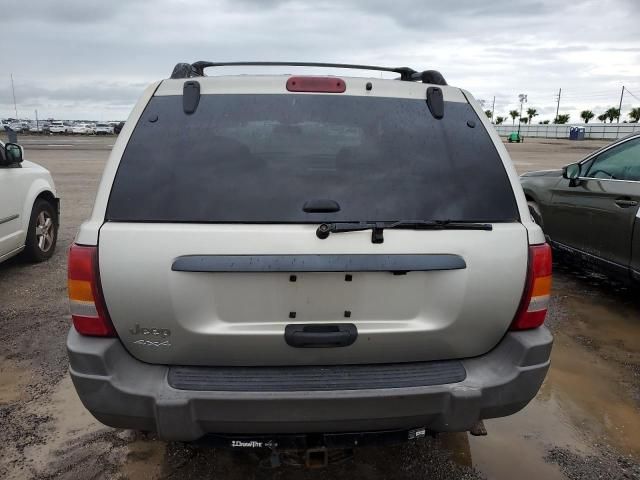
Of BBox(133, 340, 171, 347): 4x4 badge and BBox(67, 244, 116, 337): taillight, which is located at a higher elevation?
BBox(67, 244, 116, 337): taillight

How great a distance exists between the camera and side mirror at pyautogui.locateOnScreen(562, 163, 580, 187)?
5.47 m

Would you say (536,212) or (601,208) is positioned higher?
(601,208)

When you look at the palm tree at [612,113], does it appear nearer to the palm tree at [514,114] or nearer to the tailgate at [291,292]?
the palm tree at [514,114]

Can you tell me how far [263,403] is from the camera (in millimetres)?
2039

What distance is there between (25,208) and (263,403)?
16.7 feet

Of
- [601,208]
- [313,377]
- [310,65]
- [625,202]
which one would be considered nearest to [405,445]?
[313,377]

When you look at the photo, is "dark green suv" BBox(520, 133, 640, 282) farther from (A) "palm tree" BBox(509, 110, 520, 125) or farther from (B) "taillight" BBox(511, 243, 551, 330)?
(A) "palm tree" BBox(509, 110, 520, 125)

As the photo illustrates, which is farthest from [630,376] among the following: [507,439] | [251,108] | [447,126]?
[251,108]

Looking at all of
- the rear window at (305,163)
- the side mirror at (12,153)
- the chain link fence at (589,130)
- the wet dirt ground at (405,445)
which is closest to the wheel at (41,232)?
the side mirror at (12,153)

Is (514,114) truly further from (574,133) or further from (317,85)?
(317,85)

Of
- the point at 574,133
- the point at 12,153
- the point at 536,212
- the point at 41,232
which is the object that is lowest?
the point at 574,133

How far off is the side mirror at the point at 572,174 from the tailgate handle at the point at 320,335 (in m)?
4.24

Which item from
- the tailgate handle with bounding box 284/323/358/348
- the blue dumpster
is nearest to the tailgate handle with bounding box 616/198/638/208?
the tailgate handle with bounding box 284/323/358/348

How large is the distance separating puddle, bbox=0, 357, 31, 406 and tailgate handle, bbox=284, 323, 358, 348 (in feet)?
7.66
